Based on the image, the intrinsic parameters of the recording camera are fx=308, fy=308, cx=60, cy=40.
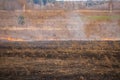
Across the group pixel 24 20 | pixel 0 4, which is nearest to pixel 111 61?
pixel 24 20

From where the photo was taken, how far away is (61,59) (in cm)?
404

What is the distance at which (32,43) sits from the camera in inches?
160

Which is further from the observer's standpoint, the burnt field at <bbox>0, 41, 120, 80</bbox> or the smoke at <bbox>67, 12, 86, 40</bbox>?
the smoke at <bbox>67, 12, 86, 40</bbox>

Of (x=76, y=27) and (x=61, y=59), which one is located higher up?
(x=76, y=27)

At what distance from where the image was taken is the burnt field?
12.9 feet

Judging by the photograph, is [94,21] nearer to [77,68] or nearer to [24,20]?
[77,68]

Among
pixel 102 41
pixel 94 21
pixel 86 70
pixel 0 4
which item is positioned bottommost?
pixel 86 70

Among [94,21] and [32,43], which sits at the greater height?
[94,21]

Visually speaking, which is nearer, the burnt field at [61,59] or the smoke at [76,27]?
the burnt field at [61,59]

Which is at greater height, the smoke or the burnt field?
the smoke

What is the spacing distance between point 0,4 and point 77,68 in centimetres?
131

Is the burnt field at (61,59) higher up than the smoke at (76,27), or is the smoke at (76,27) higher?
the smoke at (76,27)

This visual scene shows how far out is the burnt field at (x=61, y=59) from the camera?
3918mm

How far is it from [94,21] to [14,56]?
3.75 feet
